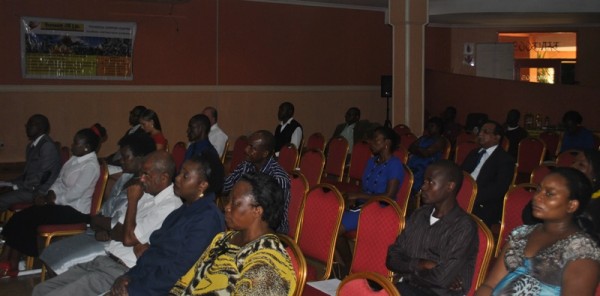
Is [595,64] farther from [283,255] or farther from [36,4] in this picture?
[283,255]

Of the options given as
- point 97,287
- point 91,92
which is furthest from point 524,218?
point 91,92

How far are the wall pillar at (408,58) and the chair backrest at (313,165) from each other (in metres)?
4.52

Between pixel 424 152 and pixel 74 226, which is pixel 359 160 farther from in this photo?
pixel 74 226

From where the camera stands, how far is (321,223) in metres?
4.30

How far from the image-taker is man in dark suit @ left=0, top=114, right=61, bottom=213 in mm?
6246

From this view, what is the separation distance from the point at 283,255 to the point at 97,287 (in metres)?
1.57

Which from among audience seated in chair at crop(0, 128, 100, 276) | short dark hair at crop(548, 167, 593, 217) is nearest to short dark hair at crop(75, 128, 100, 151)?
audience seated in chair at crop(0, 128, 100, 276)

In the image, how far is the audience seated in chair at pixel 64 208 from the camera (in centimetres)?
537

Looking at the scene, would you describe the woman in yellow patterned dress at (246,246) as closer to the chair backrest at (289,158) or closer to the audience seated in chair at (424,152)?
the chair backrest at (289,158)

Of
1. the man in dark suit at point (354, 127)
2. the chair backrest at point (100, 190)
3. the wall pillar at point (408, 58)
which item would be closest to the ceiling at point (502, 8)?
the wall pillar at point (408, 58)

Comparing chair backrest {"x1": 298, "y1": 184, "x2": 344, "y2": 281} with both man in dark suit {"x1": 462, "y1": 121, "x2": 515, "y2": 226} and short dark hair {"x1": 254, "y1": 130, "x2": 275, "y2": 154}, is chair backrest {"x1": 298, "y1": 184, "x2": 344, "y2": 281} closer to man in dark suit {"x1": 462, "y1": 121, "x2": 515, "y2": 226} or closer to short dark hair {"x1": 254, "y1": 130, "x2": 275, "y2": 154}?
short dark hair {"x1": 254, "y1": 130, "x2": 275, "y2": 154}

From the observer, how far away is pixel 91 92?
11836mm

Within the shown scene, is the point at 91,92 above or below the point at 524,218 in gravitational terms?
above

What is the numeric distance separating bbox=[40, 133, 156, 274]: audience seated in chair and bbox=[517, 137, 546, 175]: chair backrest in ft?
14.8
